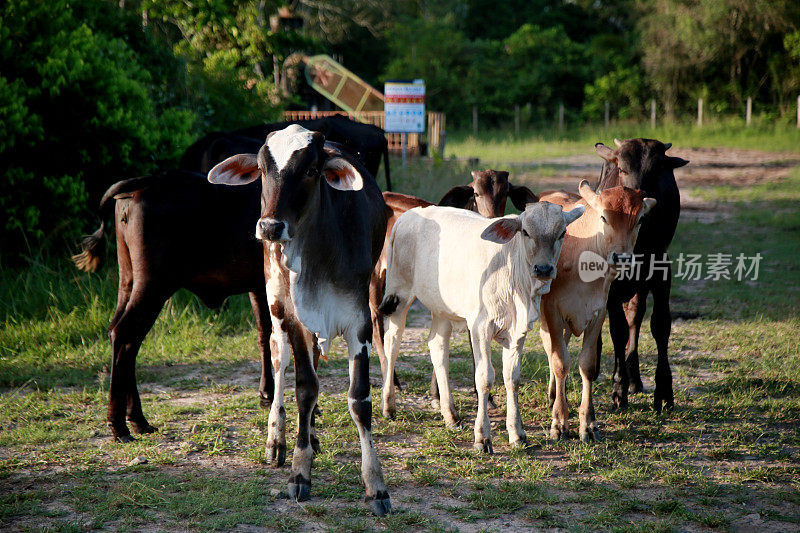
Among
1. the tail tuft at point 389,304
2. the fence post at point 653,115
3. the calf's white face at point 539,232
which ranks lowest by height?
the tail tuft at point 389,304

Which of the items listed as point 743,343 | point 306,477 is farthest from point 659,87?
point 306,477

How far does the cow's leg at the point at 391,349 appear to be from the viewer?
5945 mm

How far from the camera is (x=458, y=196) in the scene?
23.7 feet

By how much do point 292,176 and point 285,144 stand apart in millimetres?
225

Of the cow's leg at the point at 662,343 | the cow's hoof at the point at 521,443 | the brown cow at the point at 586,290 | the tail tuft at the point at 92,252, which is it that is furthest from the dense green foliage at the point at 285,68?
the cow's leg at the point at 662,343

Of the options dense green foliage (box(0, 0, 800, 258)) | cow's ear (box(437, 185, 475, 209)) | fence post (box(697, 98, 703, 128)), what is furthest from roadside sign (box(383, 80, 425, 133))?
fence post (box(697, 98, 703, 128))

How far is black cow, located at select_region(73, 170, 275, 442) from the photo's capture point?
551cm

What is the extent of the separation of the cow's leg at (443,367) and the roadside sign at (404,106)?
8.61m

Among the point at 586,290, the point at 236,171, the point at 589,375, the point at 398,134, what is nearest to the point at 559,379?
the point at 589,375

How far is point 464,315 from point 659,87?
99.5 ft

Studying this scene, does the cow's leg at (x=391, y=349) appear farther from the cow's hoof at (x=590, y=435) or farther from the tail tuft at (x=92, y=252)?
the tail tuft at (x=92, y=252)

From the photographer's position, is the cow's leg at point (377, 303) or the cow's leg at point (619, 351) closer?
the cow's leg at point (619, 351)

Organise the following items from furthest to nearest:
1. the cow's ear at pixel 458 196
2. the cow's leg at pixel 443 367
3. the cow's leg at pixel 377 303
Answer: the cow's ear at pixel 458 196 → the cow's leg at pixel 377 303 → the cow's leg at pixel 443 367

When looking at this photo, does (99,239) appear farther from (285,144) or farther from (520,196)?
(520,196)
